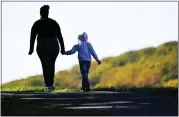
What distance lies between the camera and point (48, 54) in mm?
17469

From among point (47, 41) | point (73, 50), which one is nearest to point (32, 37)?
point (47, 41)

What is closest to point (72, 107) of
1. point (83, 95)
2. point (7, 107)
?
point (7, 107)

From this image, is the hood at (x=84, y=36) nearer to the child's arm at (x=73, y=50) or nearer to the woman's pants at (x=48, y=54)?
the child's arm at (x=73, y=50)

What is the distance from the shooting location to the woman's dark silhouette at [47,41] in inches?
686

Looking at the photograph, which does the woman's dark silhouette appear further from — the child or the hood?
the hood

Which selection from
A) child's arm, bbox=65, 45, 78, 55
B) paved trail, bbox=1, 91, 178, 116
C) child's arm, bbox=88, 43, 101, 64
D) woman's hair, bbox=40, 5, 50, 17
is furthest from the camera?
child's arm, bbox=88, 43, 101, 64

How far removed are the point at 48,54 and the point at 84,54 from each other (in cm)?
94

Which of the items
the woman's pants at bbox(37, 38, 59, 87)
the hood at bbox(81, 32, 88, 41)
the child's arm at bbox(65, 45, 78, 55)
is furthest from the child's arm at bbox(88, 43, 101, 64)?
the woman's pants at bbox(37, 38, 59, 87)

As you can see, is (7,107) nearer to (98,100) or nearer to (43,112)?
(43,112)

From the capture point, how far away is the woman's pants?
57.1 ft

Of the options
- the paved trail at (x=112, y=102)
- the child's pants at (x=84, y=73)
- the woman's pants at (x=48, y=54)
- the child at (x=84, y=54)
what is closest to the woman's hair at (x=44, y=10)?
the woman's pants at (x=48, y=54)

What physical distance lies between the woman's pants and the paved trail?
5.39ft

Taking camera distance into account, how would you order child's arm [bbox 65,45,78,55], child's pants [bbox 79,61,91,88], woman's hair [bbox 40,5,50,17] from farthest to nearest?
1. child's arm [bbox 65,45,78,55]
2. child's pants [bbox 79,61,91,88]
3. woman's hair [bbox 40,5,50,17]

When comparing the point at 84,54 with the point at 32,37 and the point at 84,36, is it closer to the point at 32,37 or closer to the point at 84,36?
the point at 84,36
